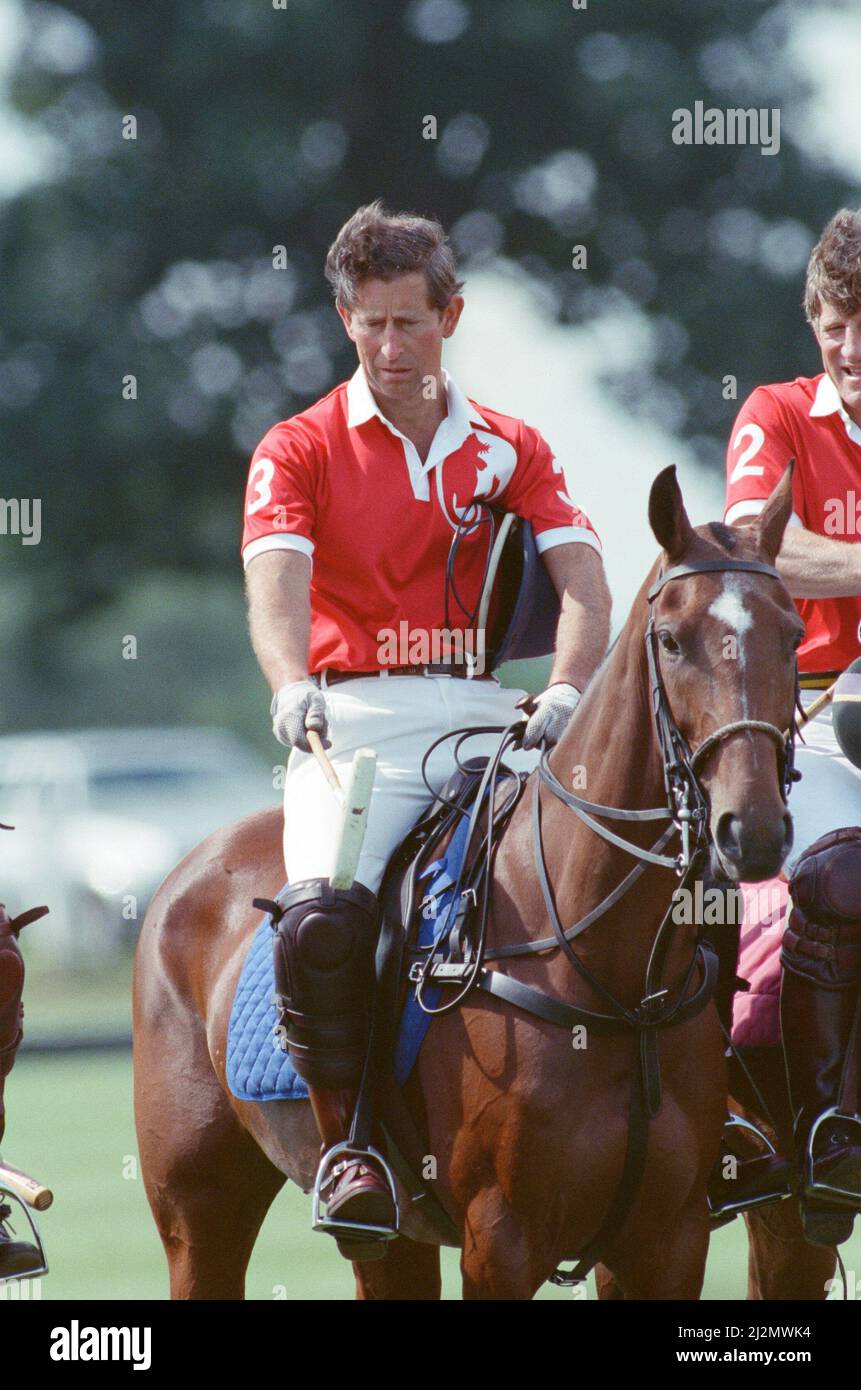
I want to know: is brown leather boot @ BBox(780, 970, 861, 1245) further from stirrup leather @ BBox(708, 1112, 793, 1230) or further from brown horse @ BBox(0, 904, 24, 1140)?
brown horse @ BBox(0, 904, 24, 1140)

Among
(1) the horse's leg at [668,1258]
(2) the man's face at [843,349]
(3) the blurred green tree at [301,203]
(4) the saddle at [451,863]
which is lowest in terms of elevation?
(1) the horse's leg at [668,1258]

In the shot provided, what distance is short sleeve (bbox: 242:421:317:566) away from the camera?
4.69m

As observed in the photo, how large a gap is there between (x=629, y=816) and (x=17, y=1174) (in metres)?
1.72

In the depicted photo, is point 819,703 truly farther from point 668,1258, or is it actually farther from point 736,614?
Result: point 668,1258

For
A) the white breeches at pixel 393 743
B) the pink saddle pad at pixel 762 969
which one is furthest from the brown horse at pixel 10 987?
the pink saddle pad at pixel 762 969

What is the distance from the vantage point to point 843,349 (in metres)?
4.75

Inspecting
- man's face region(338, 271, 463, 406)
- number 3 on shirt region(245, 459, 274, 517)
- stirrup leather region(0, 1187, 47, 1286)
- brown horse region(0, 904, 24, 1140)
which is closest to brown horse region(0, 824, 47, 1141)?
brown horse region(0, 904, 24, 1140)

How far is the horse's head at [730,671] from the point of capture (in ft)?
11.9

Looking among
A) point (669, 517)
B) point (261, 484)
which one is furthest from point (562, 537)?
point (669, 517)

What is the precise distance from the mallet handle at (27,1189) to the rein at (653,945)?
0.96 meters

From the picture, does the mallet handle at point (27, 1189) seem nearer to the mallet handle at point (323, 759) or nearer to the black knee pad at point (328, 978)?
the black knee pad at point (328, 978)

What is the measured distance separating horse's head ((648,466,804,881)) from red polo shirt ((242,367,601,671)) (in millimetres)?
973

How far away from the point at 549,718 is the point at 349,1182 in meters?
1.05

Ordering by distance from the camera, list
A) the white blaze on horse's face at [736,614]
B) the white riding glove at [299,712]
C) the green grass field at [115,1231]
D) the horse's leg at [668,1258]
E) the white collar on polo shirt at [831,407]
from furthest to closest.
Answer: the green grass field at [115,1231]
the white collar on polo shirt at [831,407]
the white riding glove at [299,712]
the horse's leg at [668,1258]
the white blaze on horse's face at [736,614]
